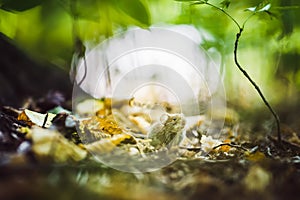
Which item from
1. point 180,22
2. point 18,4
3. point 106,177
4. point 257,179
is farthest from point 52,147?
point 180,22

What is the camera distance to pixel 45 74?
179cm

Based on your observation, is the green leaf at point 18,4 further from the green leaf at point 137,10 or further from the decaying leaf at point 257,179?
the decaying leaf at point 257,179

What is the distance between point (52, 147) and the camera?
24.1 inches

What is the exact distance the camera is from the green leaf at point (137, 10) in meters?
1.24

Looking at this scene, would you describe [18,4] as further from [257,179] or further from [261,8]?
[257,179]

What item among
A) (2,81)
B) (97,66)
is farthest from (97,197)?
(97,66)

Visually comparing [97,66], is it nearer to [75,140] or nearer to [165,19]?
[165,19]

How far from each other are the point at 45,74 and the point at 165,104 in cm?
66

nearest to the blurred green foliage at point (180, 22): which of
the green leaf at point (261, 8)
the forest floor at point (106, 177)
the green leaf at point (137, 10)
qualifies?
the green leaf at point (137, 10)

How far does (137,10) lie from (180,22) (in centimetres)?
42

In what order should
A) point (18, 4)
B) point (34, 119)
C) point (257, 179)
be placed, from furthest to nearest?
1. point (18, 4)
2. point (34, 119)
3. point (257, 179)

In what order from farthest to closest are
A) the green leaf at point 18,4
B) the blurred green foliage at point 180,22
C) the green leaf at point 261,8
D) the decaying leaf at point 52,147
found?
the blurred green foliage at point 180,22 < the green leaf at point 18,4 < the green leaf at point 261,8 < the decaying leaf at point 52,147

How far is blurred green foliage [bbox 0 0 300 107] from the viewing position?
4.60 ft

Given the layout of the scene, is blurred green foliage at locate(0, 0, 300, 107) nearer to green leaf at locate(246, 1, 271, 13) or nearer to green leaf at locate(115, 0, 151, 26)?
green leaf at locate(115, 0, 151, 26)
